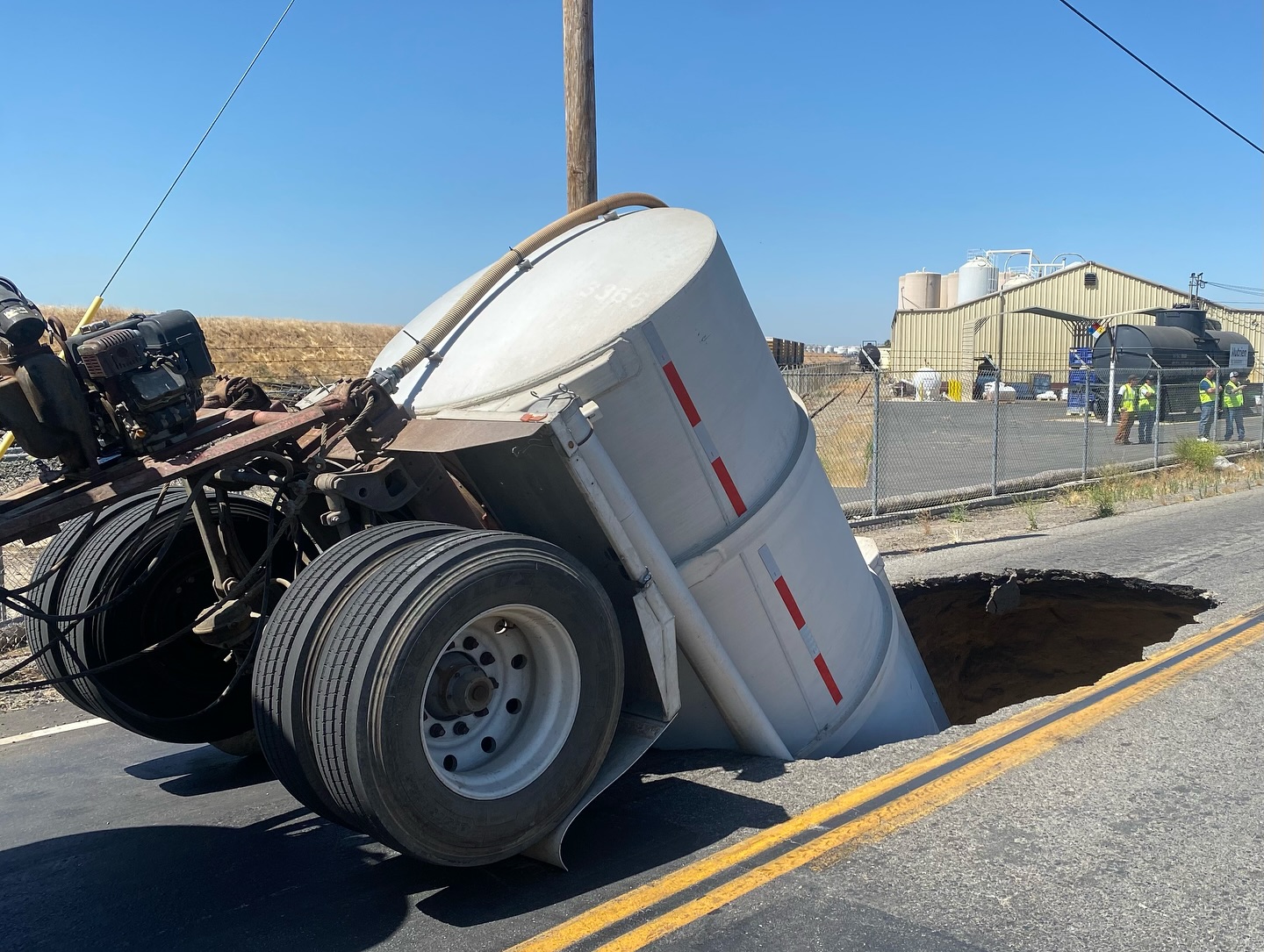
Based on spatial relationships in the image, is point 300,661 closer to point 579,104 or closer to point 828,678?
point 828,678

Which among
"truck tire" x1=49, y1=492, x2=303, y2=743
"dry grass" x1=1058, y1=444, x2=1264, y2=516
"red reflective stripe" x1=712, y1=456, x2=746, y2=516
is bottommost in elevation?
"dry grass" x1=1058, y1=444, x2=1264, y2=516

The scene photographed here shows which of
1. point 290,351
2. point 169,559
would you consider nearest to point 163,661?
point 169,559

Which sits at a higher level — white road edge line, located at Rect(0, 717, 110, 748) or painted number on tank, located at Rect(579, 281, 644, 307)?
painted number on tank, located at Rect(579, 281, 644, 307)

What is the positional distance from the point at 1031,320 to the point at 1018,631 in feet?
133

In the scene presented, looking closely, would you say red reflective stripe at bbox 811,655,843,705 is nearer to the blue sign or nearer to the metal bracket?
the metal bracket

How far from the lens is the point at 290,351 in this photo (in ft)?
98.7

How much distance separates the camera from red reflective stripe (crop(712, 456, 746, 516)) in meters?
4.12

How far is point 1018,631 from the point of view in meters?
8.82

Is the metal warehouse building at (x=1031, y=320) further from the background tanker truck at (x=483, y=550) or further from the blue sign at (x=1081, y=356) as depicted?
the background tanker truck at (x=483, y=550)

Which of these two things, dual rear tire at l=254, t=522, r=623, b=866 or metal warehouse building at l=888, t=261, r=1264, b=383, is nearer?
dual rear tire at l=254, t=522, r=623, b=866

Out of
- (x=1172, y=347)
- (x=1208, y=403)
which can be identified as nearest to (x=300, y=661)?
(x=1208, y=403)

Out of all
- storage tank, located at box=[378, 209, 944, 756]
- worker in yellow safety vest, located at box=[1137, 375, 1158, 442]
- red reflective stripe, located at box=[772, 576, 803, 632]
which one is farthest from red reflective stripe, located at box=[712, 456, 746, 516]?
worker in yellow safety vest, located at box=[1137, 375, 1158, 442]

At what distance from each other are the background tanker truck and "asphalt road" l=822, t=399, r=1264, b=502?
8.33 metres

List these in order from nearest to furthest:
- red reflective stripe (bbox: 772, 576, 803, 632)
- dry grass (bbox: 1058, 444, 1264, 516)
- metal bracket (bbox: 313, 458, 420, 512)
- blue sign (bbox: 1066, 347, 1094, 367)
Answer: metal bracket (bbox: 313, 458, 420, 512)
red reflective stripe (bbox: 772, 576, 803, 632)
dry grass (bbox: 1058, 444, 1264, 516)
blue sign (bbox: 1066, 347, 1094, 367)
